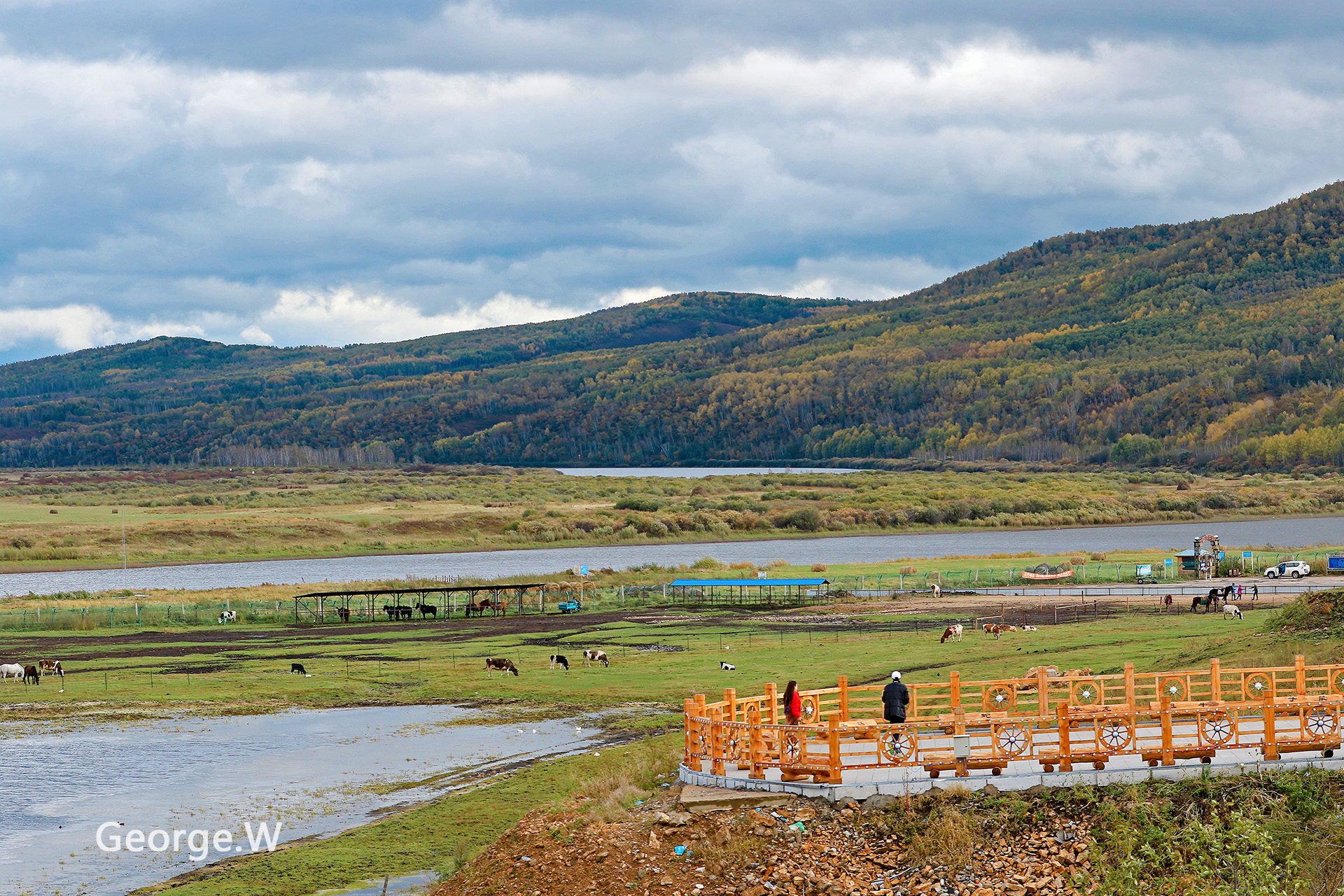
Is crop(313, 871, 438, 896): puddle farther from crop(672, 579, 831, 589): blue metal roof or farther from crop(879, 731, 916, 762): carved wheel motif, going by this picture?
crop(672, 579, 831, 589): blue metal roof

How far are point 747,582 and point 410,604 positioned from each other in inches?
800

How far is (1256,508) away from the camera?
494ft

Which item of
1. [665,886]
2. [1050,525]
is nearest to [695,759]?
[665,886]

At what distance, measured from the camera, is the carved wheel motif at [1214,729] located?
69.1 feet

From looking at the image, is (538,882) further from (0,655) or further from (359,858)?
(0,655)

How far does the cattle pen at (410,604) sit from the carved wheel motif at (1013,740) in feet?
173

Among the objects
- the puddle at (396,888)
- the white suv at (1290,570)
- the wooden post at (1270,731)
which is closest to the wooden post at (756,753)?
the puddle at (396,888)

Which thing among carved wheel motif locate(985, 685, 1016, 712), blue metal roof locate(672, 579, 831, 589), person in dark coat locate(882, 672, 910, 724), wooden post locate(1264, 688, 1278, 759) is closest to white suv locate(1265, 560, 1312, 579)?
blue metal roof locate(672, 579, 831, 589)

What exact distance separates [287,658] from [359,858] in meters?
32.5

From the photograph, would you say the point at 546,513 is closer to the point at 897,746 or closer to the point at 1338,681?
the point at 1338,681

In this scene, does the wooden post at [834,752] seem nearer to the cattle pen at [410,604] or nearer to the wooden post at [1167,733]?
the wooden post at [1167,733]

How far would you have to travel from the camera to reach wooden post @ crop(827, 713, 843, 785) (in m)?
20.1

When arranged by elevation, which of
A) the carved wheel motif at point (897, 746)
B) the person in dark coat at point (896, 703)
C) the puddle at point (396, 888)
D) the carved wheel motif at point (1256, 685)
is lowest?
the puddle at point (396, 888)

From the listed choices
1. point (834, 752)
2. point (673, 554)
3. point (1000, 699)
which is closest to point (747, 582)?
point (673, 554)
